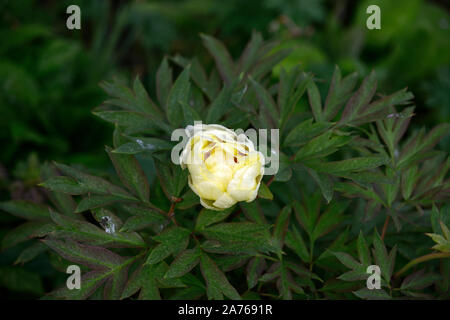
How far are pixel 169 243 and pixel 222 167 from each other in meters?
0.19

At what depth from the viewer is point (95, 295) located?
0.86m

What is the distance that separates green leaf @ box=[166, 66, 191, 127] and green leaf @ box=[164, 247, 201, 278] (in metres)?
0.26

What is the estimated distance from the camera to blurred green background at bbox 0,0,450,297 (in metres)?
1.71

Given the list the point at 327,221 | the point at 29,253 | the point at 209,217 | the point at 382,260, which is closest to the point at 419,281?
the point at 382,260

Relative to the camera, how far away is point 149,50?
7.42 ft

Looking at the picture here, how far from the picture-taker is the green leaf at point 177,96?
872 millimetres

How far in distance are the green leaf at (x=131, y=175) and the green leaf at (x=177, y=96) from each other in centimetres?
12

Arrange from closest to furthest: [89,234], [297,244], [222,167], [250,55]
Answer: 1. [222,167]
2. [89,234]
3. [297,244]
4. [250,55]

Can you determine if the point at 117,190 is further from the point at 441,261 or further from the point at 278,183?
the point at 441,261

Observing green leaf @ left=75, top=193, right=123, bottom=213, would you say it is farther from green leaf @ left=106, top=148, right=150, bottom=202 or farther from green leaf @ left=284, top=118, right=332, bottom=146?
green leaf @ left=284, top=118, right=332, bottom=146

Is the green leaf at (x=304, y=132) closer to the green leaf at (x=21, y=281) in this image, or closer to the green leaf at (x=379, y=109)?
the green leaf at (x=379, y=109)

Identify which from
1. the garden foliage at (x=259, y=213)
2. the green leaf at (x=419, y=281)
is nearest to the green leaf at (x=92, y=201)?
the garden foliage at (x=259, y=213)

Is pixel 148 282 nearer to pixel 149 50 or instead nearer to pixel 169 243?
pixel 169 243
